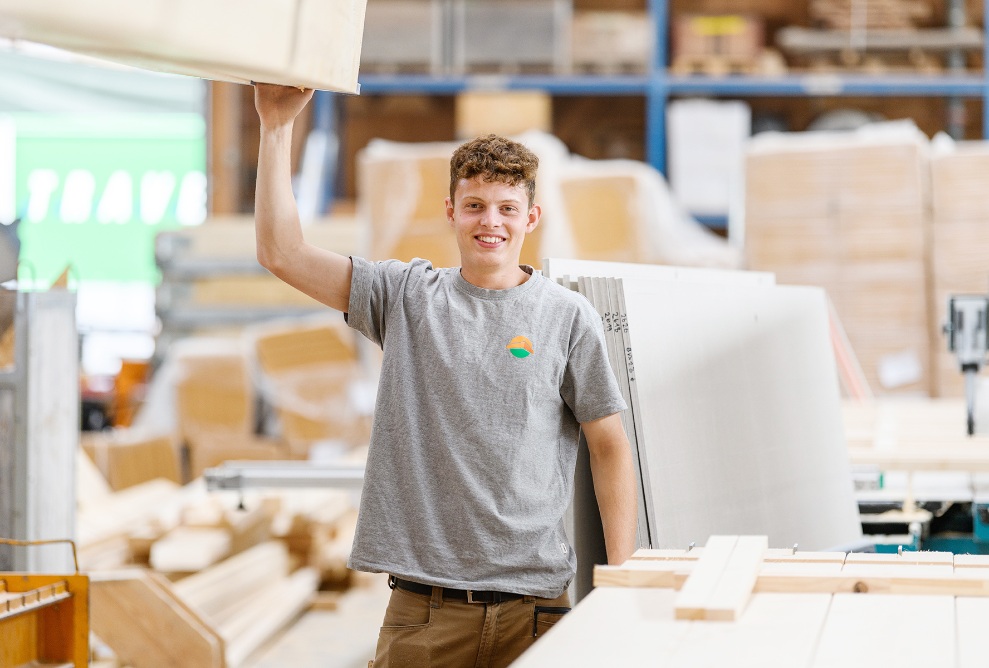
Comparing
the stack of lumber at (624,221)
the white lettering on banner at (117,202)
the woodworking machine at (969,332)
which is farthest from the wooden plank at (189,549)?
the white lettering on banner at (117,202)

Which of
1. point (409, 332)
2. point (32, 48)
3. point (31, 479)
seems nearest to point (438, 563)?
point (409, 332)

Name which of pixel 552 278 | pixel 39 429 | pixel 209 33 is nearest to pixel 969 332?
pixel 552 278

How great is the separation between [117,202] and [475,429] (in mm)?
9562

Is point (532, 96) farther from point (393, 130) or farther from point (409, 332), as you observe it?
point (409, 332)

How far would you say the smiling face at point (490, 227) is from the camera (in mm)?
2375

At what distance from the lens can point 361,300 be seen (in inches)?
96.1

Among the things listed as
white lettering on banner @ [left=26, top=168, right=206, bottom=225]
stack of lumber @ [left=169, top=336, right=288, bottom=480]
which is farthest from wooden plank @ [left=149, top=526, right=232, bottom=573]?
white lettering on banner @ [left=26, top=168, right=206, bottom=225]

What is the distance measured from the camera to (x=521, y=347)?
236 cm

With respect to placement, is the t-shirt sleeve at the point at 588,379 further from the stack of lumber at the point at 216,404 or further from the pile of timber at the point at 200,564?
the stack of lumber at the point at 216,404

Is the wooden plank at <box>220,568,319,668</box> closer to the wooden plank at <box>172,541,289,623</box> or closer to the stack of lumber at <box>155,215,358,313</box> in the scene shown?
the wooden plank at <box>172,541,289,623</box>

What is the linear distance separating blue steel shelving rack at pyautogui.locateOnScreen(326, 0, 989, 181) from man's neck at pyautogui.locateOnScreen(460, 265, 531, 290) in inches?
294

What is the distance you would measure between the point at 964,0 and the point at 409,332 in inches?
366

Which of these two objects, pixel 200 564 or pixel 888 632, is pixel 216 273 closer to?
pixel 200 564

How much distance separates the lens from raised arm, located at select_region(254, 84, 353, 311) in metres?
2.25
